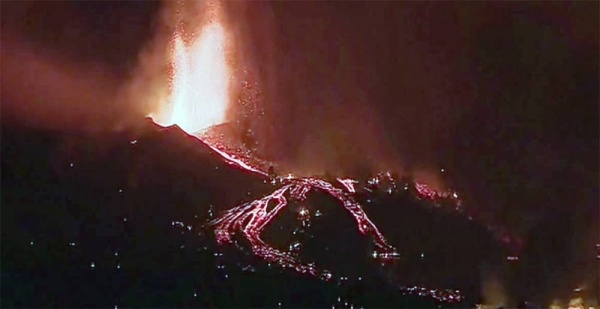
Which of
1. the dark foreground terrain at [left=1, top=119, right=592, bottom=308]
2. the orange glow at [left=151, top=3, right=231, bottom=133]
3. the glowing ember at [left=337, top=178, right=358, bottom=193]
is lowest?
the dark foreground terrain at [left=1, top=119, right=592, bottom=308]

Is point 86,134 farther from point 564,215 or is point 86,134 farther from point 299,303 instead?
point 564,215

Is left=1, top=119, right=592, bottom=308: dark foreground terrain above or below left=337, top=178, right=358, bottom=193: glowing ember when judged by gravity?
below

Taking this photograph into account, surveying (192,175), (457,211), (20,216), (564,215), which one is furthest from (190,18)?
(564,215)

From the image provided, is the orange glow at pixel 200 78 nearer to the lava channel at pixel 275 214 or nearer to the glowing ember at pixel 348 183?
the lava channel at pixel 275 214

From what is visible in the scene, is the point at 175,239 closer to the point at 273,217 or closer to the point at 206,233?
the point at 206,233

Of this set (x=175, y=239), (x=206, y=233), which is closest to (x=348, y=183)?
(x=206, y=233)

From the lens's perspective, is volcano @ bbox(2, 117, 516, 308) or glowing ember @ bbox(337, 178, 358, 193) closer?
volcano @ bbox(2, 117, 516, 308)

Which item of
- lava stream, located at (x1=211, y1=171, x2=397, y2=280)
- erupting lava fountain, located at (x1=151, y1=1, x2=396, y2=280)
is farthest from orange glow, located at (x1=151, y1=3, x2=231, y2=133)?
lava stream, located at (x1=211, y1=171, x2=397, y2=280)

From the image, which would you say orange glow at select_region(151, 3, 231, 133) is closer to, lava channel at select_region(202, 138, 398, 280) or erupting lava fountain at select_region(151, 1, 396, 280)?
erupting lava fountain at select_region(151, 1, 396, 280)

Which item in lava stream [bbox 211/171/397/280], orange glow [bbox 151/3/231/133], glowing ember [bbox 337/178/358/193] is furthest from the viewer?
orange glow [bbox 151/3/231/133]
